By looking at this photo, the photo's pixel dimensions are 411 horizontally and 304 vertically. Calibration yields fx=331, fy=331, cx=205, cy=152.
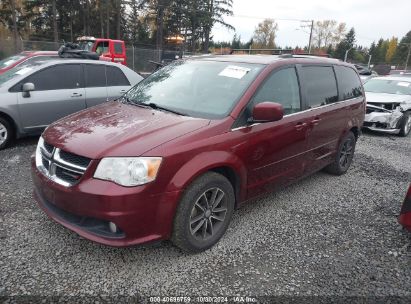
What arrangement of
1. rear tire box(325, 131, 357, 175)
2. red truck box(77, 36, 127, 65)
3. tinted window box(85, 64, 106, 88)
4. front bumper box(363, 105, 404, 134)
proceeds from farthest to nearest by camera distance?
1. red truck box(77, 36, 127, 65)
2. front bumper box(363, 105, 404, 134)
3. tinted window box(85, 64, 106, 88)
4. rear tire box(325, 131, 357, 175)

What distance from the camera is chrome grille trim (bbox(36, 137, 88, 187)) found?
259 centimetres

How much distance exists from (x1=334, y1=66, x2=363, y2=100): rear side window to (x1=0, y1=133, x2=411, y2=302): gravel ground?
166 centimetres

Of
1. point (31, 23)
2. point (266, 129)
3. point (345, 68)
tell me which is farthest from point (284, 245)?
point (31, 23)

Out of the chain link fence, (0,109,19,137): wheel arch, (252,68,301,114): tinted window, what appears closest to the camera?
(252,68,301,114): tinted window

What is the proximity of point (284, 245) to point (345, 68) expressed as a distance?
3.12 meters

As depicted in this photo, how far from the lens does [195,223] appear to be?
2955mm

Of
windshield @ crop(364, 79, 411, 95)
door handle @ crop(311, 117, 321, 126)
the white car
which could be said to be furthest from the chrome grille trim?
windshield @ crop(364, 79, 411, 95)

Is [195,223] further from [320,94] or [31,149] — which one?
[31,149]

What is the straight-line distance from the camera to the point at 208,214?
3025 mm

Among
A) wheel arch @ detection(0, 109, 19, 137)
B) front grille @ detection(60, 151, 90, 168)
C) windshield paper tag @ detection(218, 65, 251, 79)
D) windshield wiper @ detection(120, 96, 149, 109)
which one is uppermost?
windshield paper tag @ detection(218, 65, 251, 79)

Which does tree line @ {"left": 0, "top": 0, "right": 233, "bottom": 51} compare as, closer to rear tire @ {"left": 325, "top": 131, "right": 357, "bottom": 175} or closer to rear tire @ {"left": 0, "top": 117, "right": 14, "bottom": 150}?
rear tire @ {"left": 0, "top": 117, "right": 14, "bottom": 150}

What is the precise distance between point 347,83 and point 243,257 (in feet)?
10.8

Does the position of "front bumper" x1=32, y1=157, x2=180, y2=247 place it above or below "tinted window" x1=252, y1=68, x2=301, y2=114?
below

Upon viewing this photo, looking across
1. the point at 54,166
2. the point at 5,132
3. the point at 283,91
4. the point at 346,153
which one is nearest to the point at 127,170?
the point at 54,166
